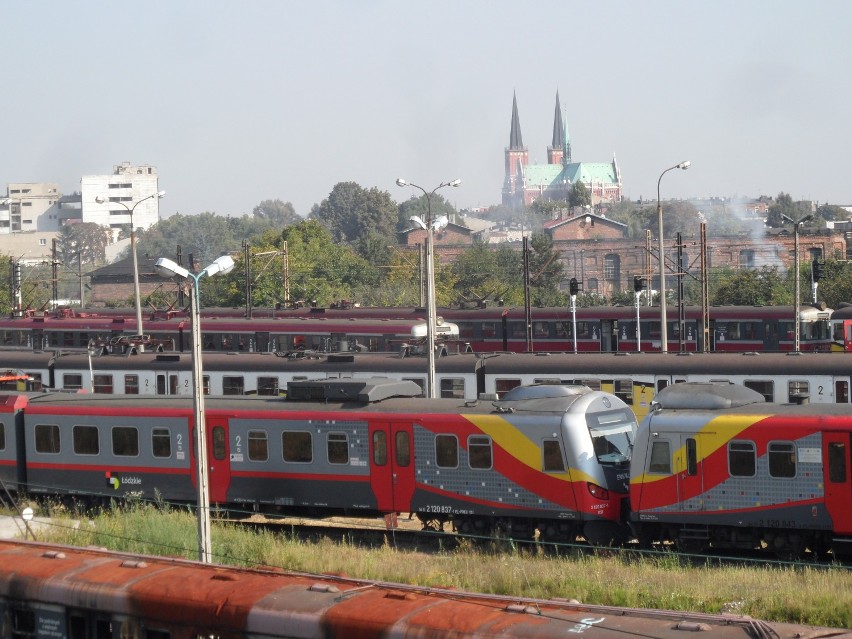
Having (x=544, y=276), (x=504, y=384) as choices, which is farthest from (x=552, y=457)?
(x=544, y=276)

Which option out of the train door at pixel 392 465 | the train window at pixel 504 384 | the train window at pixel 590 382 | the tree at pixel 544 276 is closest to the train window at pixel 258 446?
the train door at pixel 392 465

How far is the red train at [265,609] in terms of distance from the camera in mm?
9914

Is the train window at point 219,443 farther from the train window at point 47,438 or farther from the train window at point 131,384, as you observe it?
the train window at point 131,384

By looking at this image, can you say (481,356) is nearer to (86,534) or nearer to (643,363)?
(643,363)

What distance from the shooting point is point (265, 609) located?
437 inches

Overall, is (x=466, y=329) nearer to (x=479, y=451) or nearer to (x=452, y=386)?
(x=452, y=386)

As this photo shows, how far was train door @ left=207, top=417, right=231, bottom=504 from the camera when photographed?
2472 centimetres

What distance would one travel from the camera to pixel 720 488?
20078 mm

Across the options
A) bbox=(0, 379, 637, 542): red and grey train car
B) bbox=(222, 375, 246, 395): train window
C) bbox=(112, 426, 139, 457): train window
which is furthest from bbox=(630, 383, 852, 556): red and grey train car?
bbox=(222, 375, 246, 395): train window

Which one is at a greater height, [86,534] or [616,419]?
[616,419]

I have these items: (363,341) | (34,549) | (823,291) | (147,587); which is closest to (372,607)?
(147,587)

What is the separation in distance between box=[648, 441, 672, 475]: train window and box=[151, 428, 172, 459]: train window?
10845mm

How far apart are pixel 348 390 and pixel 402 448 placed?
1.80 m

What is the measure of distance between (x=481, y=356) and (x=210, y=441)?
32.6 feet
